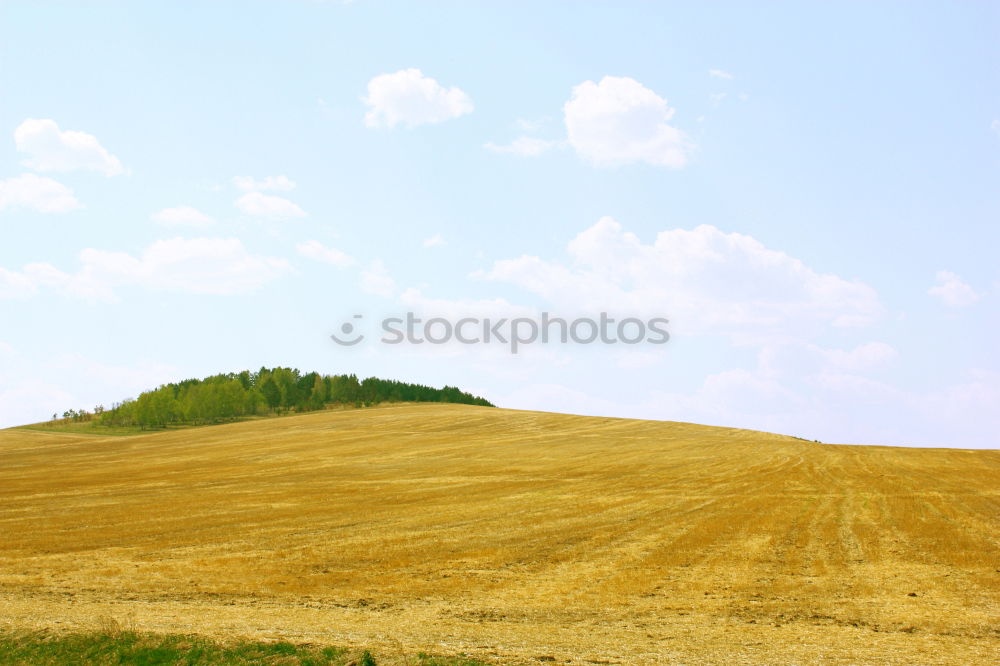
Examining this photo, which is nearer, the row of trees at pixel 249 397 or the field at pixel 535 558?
the field at pixel 535 558

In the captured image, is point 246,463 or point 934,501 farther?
point 246,463

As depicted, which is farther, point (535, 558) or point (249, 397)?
point (249, 397)

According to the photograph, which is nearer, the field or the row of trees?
the field

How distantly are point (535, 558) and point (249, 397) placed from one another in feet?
305

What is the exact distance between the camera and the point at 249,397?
103 metres

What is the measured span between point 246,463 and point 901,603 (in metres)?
37.7

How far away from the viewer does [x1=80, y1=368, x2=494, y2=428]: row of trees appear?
97.4m

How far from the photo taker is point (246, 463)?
142 ft

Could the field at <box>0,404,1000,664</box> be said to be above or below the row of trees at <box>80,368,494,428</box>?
below

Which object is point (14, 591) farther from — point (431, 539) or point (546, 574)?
point (546, 574)

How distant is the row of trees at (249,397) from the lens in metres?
97.4

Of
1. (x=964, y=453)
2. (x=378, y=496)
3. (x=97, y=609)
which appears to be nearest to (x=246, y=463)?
(x=378, y=496)

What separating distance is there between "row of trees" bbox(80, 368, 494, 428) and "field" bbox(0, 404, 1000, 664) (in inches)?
2395

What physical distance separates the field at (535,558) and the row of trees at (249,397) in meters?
60.8
